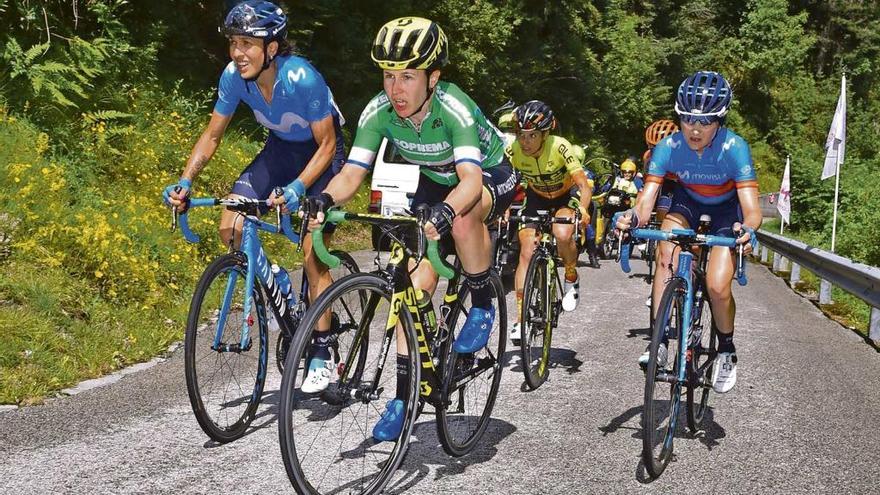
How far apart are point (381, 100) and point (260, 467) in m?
2.04

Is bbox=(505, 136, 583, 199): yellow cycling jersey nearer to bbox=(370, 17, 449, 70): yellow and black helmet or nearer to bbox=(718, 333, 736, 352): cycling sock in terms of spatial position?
bbox=(718, 333, 736, 352): cycling sock

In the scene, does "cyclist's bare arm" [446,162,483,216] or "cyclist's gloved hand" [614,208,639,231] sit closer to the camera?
"cyclist's bare arm" [446,162,483,216]

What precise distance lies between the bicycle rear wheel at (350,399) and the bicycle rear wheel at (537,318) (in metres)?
1.81

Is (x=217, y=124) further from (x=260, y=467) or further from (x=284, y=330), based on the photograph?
(x=260, y=467)

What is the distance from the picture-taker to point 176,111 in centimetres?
1409

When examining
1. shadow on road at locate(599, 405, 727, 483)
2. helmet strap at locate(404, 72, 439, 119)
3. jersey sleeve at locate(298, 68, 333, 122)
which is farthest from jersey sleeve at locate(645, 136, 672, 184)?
jersey sleeve at locate(298, 68, 333, 122)

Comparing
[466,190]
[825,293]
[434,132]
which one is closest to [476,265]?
[466,190]

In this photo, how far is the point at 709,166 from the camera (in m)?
5.90

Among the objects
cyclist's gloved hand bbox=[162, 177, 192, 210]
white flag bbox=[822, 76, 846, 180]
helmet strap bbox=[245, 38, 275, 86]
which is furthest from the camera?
white flag bbox=[822, 76, 846, 180]

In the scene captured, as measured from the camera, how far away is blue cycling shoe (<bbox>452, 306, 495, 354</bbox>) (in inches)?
192

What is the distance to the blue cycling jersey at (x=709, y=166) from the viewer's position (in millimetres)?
5793

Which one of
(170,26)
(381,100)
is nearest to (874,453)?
(381,100)

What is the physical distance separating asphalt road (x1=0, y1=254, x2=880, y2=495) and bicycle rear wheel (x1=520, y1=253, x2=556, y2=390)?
0.16 m

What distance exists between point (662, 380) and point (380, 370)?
63.9 inches
